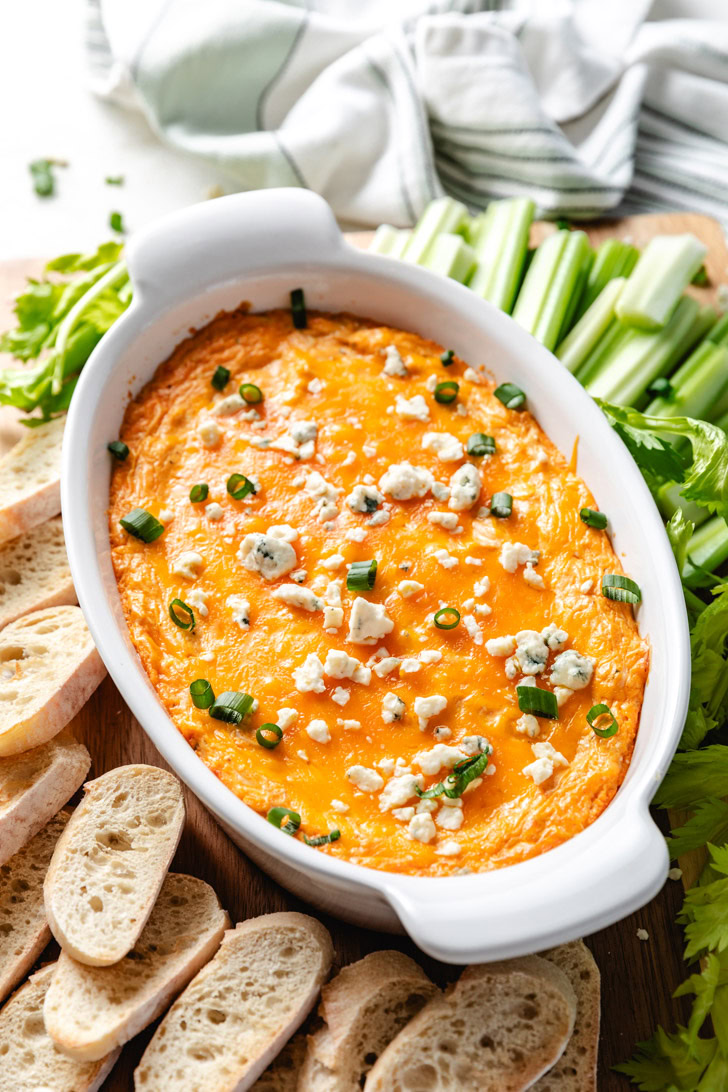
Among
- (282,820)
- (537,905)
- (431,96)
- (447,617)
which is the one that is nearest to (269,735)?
(282,820)

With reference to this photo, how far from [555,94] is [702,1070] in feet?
13.7

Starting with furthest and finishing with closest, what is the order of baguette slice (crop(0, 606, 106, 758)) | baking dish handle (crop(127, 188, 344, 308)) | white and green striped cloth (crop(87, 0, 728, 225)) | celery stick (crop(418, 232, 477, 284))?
white and green striped cloth (crop(87, 0, 728, 225)), celery stick (crop(418, 232, 477, 284)), baking dish handle (crop(127, 188, 344, 308)), baguette slice (crop(0, 606, 106, 758))

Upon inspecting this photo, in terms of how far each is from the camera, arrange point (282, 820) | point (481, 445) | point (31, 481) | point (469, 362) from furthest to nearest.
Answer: point (31, 481) < point (469, 362) < point (481, 445) < point (282, 820)

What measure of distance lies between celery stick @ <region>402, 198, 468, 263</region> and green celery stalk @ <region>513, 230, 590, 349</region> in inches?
16.0

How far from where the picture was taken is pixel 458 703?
308cm

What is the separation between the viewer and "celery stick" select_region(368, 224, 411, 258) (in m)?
4.56

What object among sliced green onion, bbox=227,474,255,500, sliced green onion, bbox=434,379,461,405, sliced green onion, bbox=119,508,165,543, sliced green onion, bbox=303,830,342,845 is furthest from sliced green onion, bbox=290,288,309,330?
sliced green onion, bbox=303,830,342,845

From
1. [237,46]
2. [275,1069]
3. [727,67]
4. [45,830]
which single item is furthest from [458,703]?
[727,67]

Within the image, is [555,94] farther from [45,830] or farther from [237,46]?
[45,830]

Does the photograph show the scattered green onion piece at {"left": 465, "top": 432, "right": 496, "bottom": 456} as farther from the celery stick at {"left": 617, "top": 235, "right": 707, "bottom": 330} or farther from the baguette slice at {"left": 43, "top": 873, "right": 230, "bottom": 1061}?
the baguette slice at {"left": 43, "top": 873, "right": 230, "bottom": 1061}

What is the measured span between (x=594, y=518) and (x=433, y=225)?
1769 millimetres

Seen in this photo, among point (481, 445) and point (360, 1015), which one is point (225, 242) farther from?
point (360, 1015)

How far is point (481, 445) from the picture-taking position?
11.4 feet

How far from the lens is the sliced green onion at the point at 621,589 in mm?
3199
